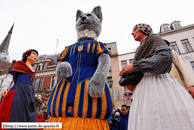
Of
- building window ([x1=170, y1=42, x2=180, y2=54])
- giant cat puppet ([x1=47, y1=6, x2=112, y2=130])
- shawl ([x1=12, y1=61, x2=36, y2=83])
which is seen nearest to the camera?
giant cat puppet ([x1=47, y1=6, x2=112, y2=130])

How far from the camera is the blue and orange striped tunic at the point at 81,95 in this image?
1.61m

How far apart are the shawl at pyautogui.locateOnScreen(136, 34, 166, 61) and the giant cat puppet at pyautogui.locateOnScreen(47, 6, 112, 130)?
656 mm

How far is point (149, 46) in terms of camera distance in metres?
1.35

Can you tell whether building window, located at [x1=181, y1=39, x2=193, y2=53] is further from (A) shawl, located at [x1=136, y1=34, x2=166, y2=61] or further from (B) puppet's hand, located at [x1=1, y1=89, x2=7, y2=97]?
(B) puppet's hand, located at [x1=1, y1=89, x2=7, y2=97]

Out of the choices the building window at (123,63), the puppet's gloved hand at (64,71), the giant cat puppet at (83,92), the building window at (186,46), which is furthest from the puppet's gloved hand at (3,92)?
the building window at (186,46)

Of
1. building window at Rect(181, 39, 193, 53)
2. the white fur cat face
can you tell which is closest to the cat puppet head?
the white fur cat face

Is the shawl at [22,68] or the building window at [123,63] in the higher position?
the building window at [123,63]

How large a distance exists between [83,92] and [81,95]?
52 mm

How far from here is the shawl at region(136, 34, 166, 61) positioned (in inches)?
50.7

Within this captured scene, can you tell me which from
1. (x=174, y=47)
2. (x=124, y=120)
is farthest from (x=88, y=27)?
(x=174, y=47)

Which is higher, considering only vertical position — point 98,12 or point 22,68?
point 98,12

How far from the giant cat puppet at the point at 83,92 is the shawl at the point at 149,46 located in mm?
656

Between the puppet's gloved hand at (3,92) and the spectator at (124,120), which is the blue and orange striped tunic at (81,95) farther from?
the spectator at (124,120)

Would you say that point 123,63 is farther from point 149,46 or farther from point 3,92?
point 149,46
